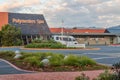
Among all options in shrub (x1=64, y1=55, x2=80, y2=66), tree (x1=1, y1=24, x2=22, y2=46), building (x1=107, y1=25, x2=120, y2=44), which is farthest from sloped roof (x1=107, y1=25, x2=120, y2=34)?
shrub (x1=64, y1=55, x2=80, y2=66)

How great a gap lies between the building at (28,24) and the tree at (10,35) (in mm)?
3272

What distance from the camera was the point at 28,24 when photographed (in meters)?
61.7

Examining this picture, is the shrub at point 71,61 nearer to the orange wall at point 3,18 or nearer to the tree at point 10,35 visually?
the tree at point 10,35

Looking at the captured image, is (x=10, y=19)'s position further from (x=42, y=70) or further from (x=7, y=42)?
(x=42, y=70)

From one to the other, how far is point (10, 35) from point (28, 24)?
694 centimetres

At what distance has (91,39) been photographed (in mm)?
74938

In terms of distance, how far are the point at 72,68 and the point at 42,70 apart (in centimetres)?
158

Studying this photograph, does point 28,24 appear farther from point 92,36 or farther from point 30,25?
point 92,36

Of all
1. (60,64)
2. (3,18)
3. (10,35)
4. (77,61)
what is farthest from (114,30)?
(60,64)

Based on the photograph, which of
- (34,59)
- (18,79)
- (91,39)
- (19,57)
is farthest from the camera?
(91,39)

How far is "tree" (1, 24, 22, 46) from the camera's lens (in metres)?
55.4

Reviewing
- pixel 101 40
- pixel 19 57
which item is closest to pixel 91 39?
pixel 101 40

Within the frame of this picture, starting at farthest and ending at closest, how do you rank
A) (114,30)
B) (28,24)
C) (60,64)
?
(114,30), (28,24), (60,64)

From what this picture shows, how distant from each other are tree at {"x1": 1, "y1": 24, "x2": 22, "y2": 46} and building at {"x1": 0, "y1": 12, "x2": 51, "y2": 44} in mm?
3272
